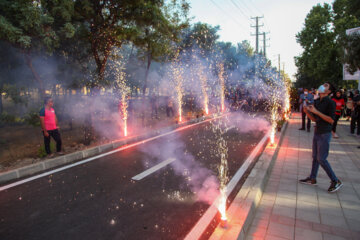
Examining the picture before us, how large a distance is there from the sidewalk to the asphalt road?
95cm

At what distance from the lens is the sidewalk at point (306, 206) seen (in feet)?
9.50

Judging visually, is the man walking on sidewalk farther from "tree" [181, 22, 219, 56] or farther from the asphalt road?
"tree" [181, 22, 219, 56]

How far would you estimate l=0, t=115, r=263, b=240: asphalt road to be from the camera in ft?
9.86

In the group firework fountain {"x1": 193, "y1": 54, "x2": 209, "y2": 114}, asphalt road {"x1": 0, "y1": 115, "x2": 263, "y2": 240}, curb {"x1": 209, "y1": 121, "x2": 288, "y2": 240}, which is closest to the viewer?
curb {"x1": 209, "y1": 121, "x2": 288, "y2": 240}

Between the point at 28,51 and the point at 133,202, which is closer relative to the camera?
the point at 133,202

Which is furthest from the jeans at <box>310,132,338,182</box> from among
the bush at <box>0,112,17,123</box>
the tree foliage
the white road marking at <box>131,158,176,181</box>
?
the tree foliage

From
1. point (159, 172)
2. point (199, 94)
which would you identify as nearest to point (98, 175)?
point (159, 172)

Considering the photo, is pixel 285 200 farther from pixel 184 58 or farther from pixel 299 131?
pixel 184 58

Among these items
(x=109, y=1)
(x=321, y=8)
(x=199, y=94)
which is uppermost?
(x=321, y=8)

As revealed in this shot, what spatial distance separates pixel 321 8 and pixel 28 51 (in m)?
32.9

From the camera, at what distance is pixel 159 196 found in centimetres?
396

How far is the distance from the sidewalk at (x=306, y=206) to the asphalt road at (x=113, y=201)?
955 millimetres

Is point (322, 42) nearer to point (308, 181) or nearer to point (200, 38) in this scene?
point (200, 38)

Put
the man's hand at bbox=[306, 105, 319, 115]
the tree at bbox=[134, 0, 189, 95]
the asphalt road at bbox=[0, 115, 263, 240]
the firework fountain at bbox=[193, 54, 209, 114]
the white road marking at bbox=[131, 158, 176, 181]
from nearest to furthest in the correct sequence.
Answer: the asphalt road at bbox=[0, 115, 263, 240] → the man's hand at bbox=[306, 105, 319, 115] → the white road marking at bbox=[131, 158, 176, 181] → the tree at bbox=[134, 0, 189, 95] → the firework fountain at bbox=[193, 54, 209, 114]
